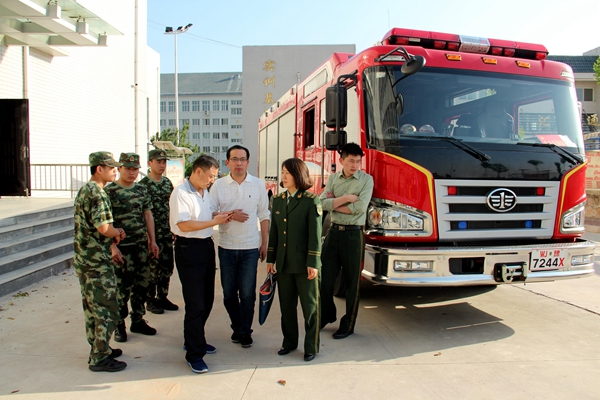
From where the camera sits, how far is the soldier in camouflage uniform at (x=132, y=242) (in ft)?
15.4

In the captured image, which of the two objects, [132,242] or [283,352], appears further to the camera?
[132,242]

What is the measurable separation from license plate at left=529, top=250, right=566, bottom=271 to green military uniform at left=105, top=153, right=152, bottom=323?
3812 millimetres

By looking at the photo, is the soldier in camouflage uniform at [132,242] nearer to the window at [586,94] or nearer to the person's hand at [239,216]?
the person's hand at [239,216]

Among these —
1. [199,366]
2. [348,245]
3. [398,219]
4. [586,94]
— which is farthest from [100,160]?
[586,94]

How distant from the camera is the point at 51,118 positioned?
43.3 feet

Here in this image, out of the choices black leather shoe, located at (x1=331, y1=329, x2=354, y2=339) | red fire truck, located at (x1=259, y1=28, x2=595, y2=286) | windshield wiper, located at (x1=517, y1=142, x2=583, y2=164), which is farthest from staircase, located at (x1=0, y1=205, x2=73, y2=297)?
windshield wiper, located at (x1=517, y1=142, x2=583, y2=164)

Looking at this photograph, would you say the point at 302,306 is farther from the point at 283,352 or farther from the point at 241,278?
the point at 241,278

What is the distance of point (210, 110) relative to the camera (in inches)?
3526

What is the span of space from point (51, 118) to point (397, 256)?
11961 mm

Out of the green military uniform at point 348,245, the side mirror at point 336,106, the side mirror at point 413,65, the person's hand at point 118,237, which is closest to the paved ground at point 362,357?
the green military uniform at point 348,245

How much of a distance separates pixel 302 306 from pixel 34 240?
5.50 meters

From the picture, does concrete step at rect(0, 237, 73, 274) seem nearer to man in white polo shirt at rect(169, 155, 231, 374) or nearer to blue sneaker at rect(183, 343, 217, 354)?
blue sneaker at rect(183, 343, 217, 354)

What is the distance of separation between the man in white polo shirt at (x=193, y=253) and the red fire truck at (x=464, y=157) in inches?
62.4

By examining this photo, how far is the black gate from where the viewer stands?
34.9 feet
